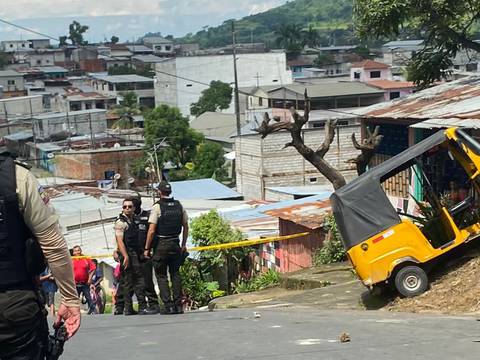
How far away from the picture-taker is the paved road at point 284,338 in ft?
19.2

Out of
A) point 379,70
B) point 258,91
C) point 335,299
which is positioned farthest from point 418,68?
point 379,70

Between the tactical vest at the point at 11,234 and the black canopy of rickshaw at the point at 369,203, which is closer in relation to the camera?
the tactical vest at the point at 11,234

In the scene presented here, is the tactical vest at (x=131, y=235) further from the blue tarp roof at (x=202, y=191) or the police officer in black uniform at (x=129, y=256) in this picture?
the blue tarp roof at (x=202, y=191)

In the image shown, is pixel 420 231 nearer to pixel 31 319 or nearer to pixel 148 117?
pixel 31 319

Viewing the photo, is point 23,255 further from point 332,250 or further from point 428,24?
point 428,24

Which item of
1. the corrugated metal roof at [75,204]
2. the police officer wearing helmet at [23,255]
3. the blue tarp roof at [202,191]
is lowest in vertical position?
the blue tarp roof at [202,191]

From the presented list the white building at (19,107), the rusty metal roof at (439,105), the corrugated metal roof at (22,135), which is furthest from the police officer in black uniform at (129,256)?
the white building at (19,107)

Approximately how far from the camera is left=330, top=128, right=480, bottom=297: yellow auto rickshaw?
893cm

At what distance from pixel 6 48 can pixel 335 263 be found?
183m

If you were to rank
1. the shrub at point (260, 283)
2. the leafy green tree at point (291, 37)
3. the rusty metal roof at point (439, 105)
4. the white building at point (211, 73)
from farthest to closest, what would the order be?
the leafy green tree at point (291, 37) → the white building at point (211, 73) → the shrub at point (260, 283) → the rusty metal roof at point (439, 105)

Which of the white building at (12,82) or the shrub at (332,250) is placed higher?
the shrub at (332,250)

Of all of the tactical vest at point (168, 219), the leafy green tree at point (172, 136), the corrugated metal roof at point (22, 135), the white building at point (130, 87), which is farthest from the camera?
the white building at point (130, 87)

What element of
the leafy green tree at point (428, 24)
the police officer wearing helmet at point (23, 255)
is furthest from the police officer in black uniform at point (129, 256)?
the leafy green tree at point (428, 24)

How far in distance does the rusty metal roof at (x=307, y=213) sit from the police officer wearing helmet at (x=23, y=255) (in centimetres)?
1104
